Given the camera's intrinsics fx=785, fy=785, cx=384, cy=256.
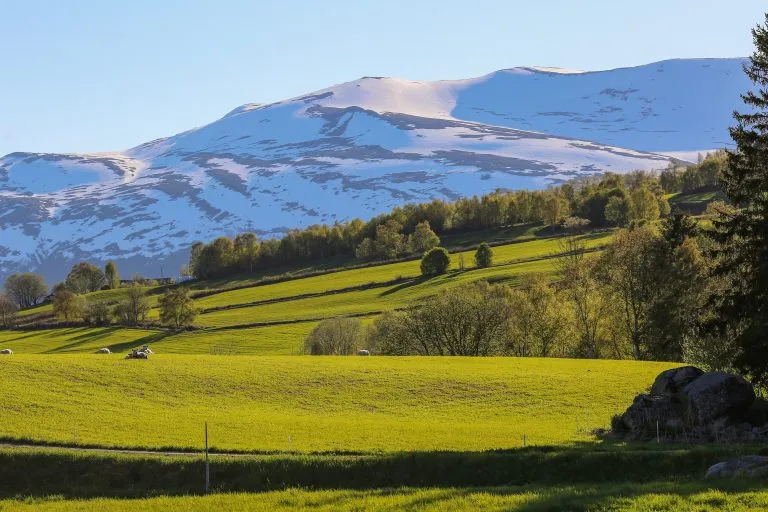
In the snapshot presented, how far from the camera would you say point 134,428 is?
4434 cm

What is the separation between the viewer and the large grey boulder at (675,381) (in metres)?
39.7

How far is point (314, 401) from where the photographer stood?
184 ft

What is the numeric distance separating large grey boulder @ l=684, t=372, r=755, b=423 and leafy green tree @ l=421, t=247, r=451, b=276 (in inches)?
5099

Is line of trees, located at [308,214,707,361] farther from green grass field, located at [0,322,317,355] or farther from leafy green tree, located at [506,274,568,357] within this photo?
green grass field, located at [0,322,317,355]

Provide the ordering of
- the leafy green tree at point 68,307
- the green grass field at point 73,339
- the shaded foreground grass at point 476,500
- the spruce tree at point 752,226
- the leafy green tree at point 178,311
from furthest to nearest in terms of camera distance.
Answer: the leafy green tree at point 68,307 < the leafy green tree at point 178,311 < the green grass field at point 73,339 < the spruce tree at point 752,226 < the shaded foreground grass at point 476,500

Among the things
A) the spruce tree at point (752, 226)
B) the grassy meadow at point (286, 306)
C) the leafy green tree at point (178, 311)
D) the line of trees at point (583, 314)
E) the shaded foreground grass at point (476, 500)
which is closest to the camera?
the shaded foreground grass at point (476, 500)

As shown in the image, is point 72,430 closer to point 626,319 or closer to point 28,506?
point 28,506

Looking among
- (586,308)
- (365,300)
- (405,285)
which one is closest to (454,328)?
(586,308)

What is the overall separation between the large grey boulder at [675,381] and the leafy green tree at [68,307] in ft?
464

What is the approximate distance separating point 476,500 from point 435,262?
470 ft

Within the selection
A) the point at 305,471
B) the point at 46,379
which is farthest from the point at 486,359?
the point at 305,471

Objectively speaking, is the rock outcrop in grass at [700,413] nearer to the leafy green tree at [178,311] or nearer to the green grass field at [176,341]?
the green grass field at [176,341]

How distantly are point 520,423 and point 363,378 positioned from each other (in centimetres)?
1822

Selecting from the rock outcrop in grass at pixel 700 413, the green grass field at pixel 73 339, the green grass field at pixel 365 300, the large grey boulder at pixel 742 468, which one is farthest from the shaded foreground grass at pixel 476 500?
the green grass field at pixel 365 300
